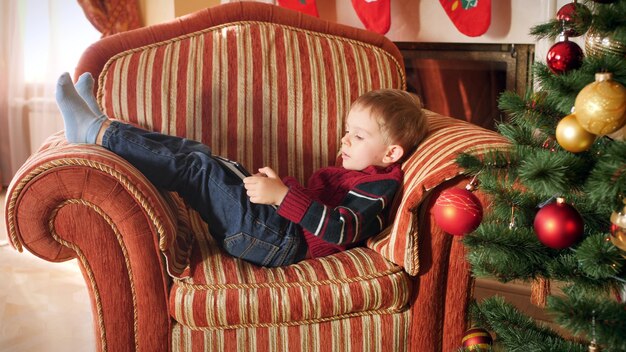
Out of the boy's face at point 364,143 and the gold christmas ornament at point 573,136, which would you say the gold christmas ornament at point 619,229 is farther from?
the boy's face at point 364,143

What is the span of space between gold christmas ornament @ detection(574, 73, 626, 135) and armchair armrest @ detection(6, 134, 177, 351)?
92cm

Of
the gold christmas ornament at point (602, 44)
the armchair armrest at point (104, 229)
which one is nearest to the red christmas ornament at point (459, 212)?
the gold christmas ornament at point (602, 44)

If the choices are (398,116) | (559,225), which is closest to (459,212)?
(559,225)

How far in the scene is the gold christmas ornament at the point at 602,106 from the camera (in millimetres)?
1093

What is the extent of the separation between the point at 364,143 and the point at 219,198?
0.40m

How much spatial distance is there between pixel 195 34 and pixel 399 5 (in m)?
1.09

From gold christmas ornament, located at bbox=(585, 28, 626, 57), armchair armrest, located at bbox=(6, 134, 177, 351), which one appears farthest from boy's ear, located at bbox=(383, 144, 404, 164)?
gold christmas ornament, located at bbox=(585, 28, 626, 57)

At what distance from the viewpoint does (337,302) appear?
5.31 ft

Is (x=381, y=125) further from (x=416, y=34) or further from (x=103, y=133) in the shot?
(x=416, y=34)

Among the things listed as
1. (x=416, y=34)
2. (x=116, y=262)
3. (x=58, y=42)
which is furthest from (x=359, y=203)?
(x=58, y=42)

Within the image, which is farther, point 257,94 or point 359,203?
point 257,94

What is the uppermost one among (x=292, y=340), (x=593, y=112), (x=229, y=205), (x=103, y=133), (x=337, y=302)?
(x=593, y=112)

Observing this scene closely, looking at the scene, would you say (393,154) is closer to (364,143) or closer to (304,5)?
(364,143)

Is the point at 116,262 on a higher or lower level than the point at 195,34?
lower
